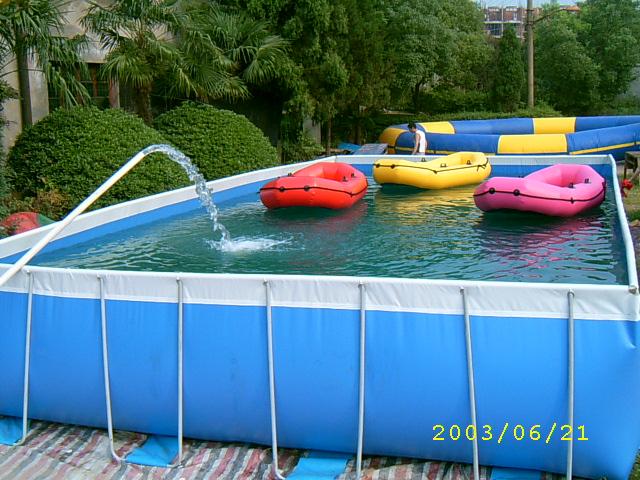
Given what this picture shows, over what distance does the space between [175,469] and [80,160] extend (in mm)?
6277

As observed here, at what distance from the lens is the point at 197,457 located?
412cm

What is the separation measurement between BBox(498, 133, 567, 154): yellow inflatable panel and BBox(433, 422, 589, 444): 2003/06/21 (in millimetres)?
13514

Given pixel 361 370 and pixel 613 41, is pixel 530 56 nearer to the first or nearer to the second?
pixel 613 41

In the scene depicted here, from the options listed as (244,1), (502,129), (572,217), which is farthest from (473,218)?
(502,129)

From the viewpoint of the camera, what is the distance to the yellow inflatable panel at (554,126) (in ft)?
68.5

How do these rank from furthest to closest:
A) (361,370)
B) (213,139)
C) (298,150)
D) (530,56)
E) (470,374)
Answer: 1. (530,56)
2. (298,150)
3. (213,139)
4. (361,370)
5. (470,374)

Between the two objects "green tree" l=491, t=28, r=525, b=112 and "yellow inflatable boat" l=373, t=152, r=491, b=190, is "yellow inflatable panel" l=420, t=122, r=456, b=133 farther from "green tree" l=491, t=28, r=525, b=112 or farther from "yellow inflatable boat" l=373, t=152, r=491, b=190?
"yellow inflatable boat" l=373, t=152, r=491, b=190

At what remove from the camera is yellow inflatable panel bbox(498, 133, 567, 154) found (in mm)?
16688

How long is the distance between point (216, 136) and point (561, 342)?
915 centimetres

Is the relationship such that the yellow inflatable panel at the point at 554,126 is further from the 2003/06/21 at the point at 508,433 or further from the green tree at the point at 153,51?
the 2003/06/21 at the point at 508,433

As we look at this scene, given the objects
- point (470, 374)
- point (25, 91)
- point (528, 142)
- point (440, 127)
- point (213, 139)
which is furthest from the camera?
point (440, 127)

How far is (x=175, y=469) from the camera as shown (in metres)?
4.01

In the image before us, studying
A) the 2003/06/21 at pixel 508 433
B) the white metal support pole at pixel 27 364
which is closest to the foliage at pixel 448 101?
the white metal support pole at pixel 27 364

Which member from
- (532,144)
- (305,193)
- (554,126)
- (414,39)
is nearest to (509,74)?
(414,39)
